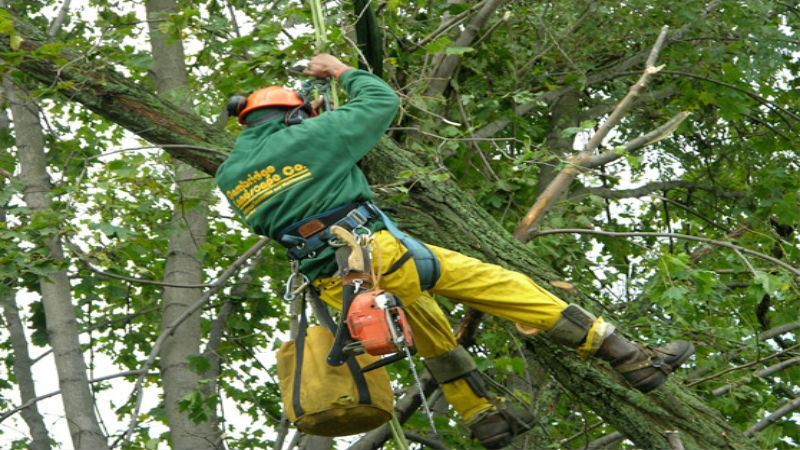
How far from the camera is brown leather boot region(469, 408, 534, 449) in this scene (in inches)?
170

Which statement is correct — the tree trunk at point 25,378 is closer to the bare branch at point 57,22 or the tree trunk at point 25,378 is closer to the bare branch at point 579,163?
the bare branch at point 57,22

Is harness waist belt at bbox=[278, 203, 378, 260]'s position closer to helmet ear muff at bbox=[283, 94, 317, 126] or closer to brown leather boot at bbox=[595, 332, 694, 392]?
helmet ear muff at bbox=[283, 94, 317, 126]

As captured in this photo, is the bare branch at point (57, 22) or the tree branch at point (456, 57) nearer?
the tree branch at point (456, 57)

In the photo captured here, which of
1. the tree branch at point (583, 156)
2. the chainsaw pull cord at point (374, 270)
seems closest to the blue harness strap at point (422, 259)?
the chainsaw pull cord at point (374, 270)

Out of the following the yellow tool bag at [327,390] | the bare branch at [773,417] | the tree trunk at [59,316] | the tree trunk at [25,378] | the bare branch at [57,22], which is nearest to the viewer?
the yellow tool bag at [327,390]

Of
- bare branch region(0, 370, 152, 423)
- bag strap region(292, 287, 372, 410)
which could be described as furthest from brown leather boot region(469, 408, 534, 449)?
bare branch region(0, 370, 152, 423)

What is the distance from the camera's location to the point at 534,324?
13.3 ft

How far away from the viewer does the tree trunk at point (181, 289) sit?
258 inches

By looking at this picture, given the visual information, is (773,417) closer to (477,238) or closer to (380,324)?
(477,238)

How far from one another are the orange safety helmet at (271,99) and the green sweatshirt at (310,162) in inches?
3.2

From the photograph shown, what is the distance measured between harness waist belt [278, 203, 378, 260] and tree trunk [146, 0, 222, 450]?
2430mm

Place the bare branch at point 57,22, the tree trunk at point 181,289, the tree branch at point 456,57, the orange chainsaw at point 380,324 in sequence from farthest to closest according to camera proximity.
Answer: the tree trunk at point 181,289 < the bare branch at point 57,22 < the tree branch at point 456,57 < the orange chainsaw at point 380,324

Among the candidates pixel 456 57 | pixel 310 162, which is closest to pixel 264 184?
pixel 310 162

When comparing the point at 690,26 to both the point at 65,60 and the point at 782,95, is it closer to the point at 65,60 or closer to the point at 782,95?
the point at 782,95
